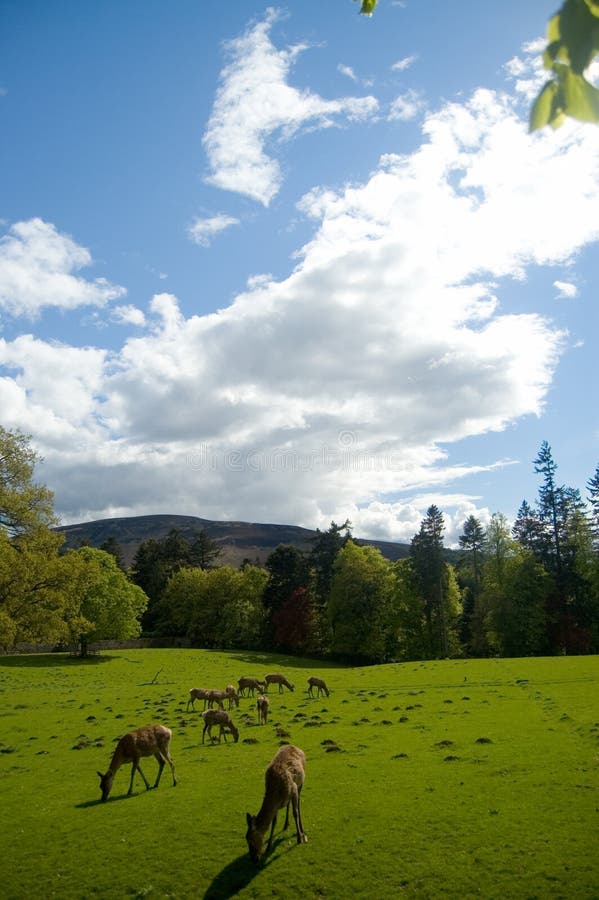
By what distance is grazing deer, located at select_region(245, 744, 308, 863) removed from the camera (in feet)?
36.3

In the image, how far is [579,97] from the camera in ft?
8.98

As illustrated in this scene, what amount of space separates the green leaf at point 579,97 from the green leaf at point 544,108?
0.17 feet

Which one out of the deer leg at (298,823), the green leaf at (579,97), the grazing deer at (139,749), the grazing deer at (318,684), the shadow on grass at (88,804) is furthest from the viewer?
the grazing deer at (318,684)

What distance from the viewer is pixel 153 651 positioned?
7050 centimetres

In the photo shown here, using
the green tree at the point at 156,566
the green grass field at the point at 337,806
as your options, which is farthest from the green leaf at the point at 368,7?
the green tree at the point at 156,566

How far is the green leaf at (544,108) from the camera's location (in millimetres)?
2777

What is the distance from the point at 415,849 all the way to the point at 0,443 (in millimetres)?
22149

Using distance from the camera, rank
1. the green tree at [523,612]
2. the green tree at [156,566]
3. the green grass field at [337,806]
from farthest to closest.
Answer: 1. the green tree at [156,566]
2. the green tree at [523,612]
3. the green grass field at [337,806]

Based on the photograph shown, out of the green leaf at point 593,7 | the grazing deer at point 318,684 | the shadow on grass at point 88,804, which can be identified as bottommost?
the grazing deer at point 318,684

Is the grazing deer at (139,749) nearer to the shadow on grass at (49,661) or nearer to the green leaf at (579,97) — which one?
the green leaf at (579,97)

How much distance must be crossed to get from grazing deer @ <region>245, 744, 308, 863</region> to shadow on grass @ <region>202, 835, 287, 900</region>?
0.61 ft

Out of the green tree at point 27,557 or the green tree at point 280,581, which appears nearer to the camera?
the green tree at point 27,557

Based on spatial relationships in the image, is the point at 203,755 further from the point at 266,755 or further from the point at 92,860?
the point at 92,860

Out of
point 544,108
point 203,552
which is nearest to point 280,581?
point 203,552
